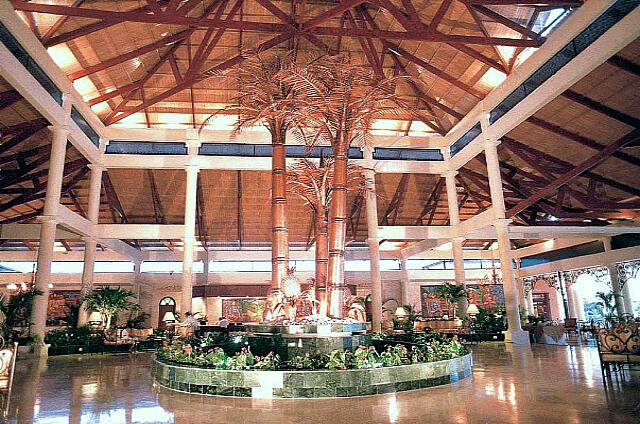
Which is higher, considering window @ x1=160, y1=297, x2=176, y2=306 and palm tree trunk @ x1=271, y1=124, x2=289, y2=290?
palm tree trunk @ x1=271, y1=124, x2=289, y2=290

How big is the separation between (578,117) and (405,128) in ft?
24.0

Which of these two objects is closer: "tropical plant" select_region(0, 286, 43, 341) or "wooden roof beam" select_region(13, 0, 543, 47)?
"wooden roof beam" select_region(13, 0, 543, 47)

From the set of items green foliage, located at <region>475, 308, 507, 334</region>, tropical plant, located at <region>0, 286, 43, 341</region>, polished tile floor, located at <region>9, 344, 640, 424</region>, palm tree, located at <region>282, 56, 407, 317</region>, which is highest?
palm tree, located at <region>282, 56, 407, 317</region>

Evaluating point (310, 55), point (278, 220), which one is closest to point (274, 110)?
point (278, 220)

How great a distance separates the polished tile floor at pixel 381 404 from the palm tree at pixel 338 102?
311cm

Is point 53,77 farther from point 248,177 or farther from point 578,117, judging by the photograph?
point 578,117

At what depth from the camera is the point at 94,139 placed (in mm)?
16734

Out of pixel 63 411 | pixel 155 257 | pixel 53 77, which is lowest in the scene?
pixel 63 411

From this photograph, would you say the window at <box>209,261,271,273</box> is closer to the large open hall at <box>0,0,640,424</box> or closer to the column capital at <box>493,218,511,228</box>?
the large open hall at <box>0,0,640,424</box>

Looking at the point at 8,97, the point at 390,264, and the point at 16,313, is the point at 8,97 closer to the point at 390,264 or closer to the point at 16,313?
the point at 16,313

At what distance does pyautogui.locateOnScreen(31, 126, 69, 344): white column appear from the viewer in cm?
1259

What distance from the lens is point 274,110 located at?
8.94 m

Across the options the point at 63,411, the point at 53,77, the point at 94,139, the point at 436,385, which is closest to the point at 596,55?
the point at 436,385

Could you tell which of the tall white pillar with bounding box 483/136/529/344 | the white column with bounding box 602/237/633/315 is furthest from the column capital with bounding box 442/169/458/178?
the white column with bounding box 602/237/633/315
